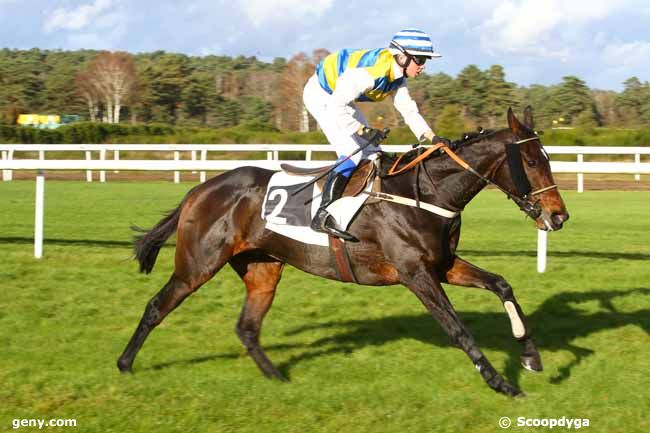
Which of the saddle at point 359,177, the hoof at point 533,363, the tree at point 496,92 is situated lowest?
the hoof at point 533,363

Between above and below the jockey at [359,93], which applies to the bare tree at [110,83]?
above

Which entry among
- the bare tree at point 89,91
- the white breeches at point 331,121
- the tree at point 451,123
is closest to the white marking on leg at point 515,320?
the white breeches at point 331,121

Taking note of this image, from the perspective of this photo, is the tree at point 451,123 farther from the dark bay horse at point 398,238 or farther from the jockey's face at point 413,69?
the jockey's face at point 413,69

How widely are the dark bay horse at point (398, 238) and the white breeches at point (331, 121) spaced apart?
0.29 metres

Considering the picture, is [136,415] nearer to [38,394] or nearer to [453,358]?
[38,394]

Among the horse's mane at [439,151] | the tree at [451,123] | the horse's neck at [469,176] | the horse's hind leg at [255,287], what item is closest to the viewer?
the horse's neck at [469,176]

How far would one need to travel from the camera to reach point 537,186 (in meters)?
4.71

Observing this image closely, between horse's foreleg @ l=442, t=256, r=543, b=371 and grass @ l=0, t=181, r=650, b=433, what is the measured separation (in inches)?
5.2

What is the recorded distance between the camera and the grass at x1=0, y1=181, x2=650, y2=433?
4.27m

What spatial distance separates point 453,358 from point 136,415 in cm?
207

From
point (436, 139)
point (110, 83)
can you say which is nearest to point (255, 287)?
point (436, 139)

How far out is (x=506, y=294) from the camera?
15.9 ft

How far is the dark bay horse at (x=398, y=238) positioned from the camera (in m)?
4.71

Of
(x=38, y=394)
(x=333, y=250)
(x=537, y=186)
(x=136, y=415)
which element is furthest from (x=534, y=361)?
(x=38, y=394)
